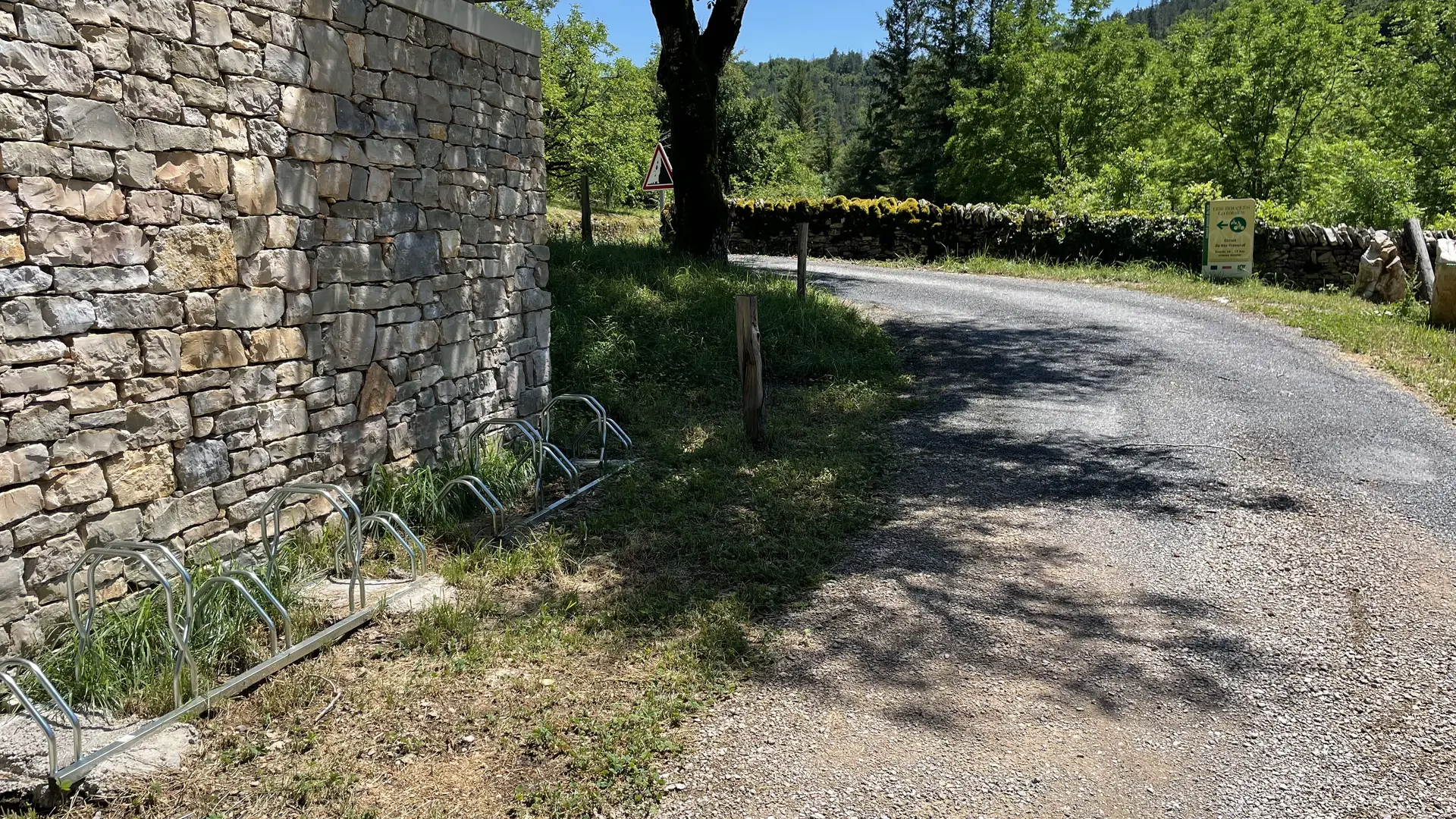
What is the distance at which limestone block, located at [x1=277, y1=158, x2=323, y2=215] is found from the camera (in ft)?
16.5

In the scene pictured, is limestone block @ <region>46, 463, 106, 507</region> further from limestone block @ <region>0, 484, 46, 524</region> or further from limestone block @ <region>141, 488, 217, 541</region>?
limestone block @ <region>141, 488, 217, 541</region>

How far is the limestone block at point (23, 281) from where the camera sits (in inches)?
146

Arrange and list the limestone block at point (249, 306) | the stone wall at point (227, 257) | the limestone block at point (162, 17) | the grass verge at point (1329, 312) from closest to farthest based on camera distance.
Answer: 1. the stone wall at point (227, 257)
2. the limestone block at point (162, 17)
3. the limestone block at point (249, 306)
4. the grass verge at point (1329, 312)

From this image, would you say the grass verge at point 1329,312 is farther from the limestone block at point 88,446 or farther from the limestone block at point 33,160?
the limestone block at point 33,160

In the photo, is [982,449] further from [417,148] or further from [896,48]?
[896,48]

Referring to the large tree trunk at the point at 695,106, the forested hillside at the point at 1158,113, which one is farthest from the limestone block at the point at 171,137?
the forested hillside at the point at 1158,113

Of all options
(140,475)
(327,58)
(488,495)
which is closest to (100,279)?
(140,475)

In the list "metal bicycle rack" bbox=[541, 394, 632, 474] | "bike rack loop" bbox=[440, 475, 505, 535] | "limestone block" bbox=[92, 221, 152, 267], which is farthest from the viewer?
"metal bicycle rack" bbox=[541, 394, 632, 474]

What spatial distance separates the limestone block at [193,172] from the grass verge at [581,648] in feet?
6.76

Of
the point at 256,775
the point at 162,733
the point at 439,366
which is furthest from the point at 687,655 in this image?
the point at 439,366

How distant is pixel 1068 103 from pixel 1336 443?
917 inches

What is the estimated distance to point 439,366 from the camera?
6402 millimetres

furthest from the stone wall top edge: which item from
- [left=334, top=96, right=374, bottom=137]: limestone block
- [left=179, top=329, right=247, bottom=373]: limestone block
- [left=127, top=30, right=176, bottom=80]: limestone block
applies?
[left=179, top=329, right=247, bottom=373]: limestone block

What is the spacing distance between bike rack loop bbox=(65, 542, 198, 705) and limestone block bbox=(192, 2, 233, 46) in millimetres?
2372
